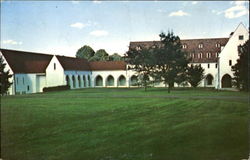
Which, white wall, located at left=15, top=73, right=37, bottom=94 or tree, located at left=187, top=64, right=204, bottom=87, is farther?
white wall, located at left=15, top=73, right=37, bottom=94

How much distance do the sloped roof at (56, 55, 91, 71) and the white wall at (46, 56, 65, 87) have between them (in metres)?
0.62

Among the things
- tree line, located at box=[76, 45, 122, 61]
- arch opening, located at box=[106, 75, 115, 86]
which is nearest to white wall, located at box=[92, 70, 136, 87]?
arch opening, located at box=[106, 75, 115, 86]

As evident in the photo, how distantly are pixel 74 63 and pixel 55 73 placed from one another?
14.7ft

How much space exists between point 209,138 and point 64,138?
4141 millimetres

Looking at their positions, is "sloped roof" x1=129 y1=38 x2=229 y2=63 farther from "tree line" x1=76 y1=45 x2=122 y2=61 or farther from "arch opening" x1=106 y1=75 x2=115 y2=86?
"arch opening" x1=106 y1=75 x2=115 y2=86

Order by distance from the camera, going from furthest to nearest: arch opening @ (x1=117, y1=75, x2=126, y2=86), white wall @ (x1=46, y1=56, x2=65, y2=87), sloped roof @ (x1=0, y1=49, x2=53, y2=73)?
arch opening @ (x1=117, y1=75, x2=126, y2=86)
white wall @ (x1=46, y1=56, x2=65, y2=87)
sloped roof @ (x1=0, y1=49, x2=53, y2=73)

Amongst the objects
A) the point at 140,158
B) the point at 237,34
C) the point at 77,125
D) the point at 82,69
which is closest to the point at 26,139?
the point at 77,125

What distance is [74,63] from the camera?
149 feet

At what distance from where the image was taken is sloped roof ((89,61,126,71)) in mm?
48831

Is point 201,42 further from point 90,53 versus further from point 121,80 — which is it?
point 121,80

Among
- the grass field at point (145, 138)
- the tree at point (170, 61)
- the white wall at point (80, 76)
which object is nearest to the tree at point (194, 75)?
the tree at point (170, 61)

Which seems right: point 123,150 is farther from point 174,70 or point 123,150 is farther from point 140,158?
point 174,70

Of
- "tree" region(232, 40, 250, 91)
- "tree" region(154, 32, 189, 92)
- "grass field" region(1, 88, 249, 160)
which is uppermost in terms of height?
"tree" region(154, 32, 189, 92)

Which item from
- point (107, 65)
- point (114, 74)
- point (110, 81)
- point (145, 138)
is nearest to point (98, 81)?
point (110, 81)
